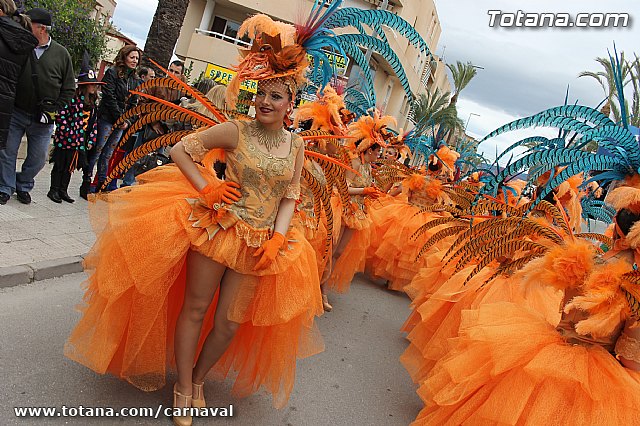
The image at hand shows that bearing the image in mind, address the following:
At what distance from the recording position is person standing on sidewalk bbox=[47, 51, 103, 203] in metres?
7.31

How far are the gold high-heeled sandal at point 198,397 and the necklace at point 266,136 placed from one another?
5.05ft

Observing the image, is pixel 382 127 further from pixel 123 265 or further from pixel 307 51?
pixel 123 265

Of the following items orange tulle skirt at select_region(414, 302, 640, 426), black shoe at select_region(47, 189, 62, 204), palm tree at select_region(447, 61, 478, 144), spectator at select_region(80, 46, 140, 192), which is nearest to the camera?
orange tulle skirt at select_region(414, 302, 640, 426)

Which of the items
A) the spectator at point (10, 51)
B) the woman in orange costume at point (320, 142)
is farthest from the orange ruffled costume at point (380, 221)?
the spectator at point (10, 51)

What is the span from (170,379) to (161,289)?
938 mm

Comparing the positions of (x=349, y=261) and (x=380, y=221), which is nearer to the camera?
(x=349, y=261)

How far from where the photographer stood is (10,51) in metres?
5.54

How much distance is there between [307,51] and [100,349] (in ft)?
7.10

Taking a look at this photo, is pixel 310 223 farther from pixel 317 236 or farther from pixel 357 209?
pixel 357 209

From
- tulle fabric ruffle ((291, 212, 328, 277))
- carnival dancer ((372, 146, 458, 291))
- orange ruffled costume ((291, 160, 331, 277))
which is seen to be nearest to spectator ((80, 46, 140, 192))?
orange ruffled costume ((291, 160, 331, 277))

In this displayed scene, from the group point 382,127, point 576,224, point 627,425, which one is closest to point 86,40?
point 382,127

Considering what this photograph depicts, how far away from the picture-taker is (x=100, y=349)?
130 inches

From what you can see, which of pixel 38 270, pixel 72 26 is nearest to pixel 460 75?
pixel 72 26

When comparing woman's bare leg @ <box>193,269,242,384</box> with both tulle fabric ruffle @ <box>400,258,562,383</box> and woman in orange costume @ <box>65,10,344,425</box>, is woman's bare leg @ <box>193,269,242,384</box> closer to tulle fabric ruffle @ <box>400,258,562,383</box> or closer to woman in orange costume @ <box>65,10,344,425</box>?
woman in orange costume @ <box>65,10,344,425</box>
